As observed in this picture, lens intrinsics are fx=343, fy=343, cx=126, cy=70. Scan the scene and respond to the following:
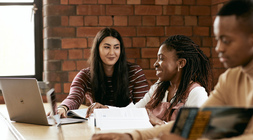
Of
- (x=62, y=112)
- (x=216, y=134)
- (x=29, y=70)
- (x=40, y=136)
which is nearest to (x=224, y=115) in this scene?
(x=216, y=134)

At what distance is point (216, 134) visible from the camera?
2.79 ft

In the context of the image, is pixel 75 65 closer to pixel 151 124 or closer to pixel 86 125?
pixel 86 125

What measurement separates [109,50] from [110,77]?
22cm

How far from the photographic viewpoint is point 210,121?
0.82 metres

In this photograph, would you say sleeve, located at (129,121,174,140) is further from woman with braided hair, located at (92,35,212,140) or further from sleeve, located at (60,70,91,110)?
sleeve, located at (60,70,91,110)

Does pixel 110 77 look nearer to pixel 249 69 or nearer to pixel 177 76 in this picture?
pixel 177 76

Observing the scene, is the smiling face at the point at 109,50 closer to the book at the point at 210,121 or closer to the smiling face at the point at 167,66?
the smiling face at the point at 167,66

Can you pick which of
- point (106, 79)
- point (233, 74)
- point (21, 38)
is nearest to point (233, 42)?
point (233, 74)

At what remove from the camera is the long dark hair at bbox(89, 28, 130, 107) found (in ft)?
8.38

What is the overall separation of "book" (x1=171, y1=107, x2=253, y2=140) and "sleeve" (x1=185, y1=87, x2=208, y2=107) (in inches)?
30.9

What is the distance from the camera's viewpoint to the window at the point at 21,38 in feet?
10.3

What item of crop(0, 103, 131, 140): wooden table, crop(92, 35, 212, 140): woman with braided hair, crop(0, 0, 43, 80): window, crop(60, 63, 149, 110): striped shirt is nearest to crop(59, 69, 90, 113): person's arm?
crop(60, 63, 149, 110): striped shirt

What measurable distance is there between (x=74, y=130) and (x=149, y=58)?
168cm

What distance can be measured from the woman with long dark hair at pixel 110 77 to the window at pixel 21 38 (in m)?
0.81
